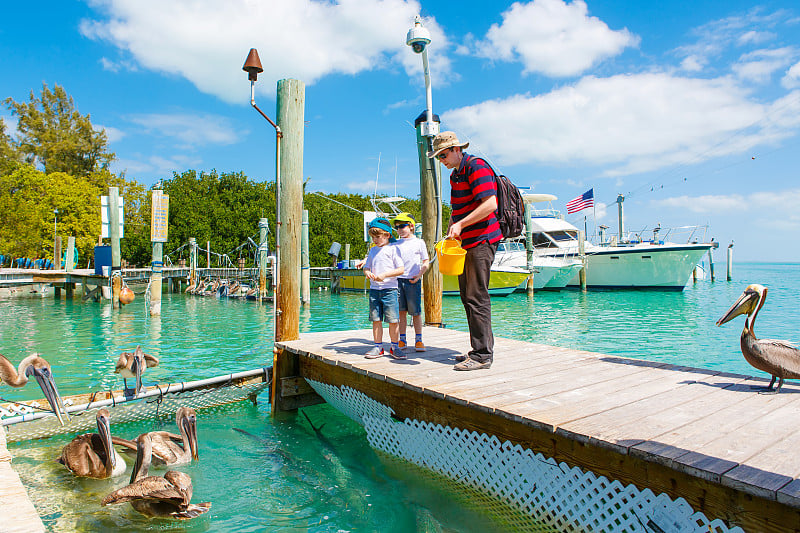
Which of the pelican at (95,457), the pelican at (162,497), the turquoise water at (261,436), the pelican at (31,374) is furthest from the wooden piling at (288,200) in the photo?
the pelican at (162,497)

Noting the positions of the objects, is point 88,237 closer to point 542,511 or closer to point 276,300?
point 276,300

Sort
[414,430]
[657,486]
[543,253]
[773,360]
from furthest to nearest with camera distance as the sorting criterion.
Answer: [543,253], [414,430], [773,360], [657,486]

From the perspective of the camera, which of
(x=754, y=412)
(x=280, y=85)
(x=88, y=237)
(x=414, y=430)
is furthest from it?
(x=88, y=237)

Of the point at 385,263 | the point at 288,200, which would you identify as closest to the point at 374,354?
the point at 385,263

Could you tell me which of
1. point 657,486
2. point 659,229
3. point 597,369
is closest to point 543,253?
point 659,229

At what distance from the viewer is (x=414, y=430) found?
14.7 ft

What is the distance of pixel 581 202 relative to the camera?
29.6 meters

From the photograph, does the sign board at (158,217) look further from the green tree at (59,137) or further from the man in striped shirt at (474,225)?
the green tree at (59,137)

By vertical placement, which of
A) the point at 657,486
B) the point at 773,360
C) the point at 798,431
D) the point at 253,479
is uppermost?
the point at 773,360

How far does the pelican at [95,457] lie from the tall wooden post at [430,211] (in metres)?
4.64

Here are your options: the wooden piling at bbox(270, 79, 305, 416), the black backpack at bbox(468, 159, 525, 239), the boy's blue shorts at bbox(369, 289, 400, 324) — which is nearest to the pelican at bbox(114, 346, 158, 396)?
the wooden piling at bbox(270, 79, 305, 416)

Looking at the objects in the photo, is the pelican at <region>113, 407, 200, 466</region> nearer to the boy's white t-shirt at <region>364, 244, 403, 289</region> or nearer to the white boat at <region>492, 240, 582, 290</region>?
the boy's white t-shirt at <region>364, 244, 403, 289</region>

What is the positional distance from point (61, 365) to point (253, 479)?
7047 mm

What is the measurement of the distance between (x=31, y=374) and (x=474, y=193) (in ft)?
14.6
